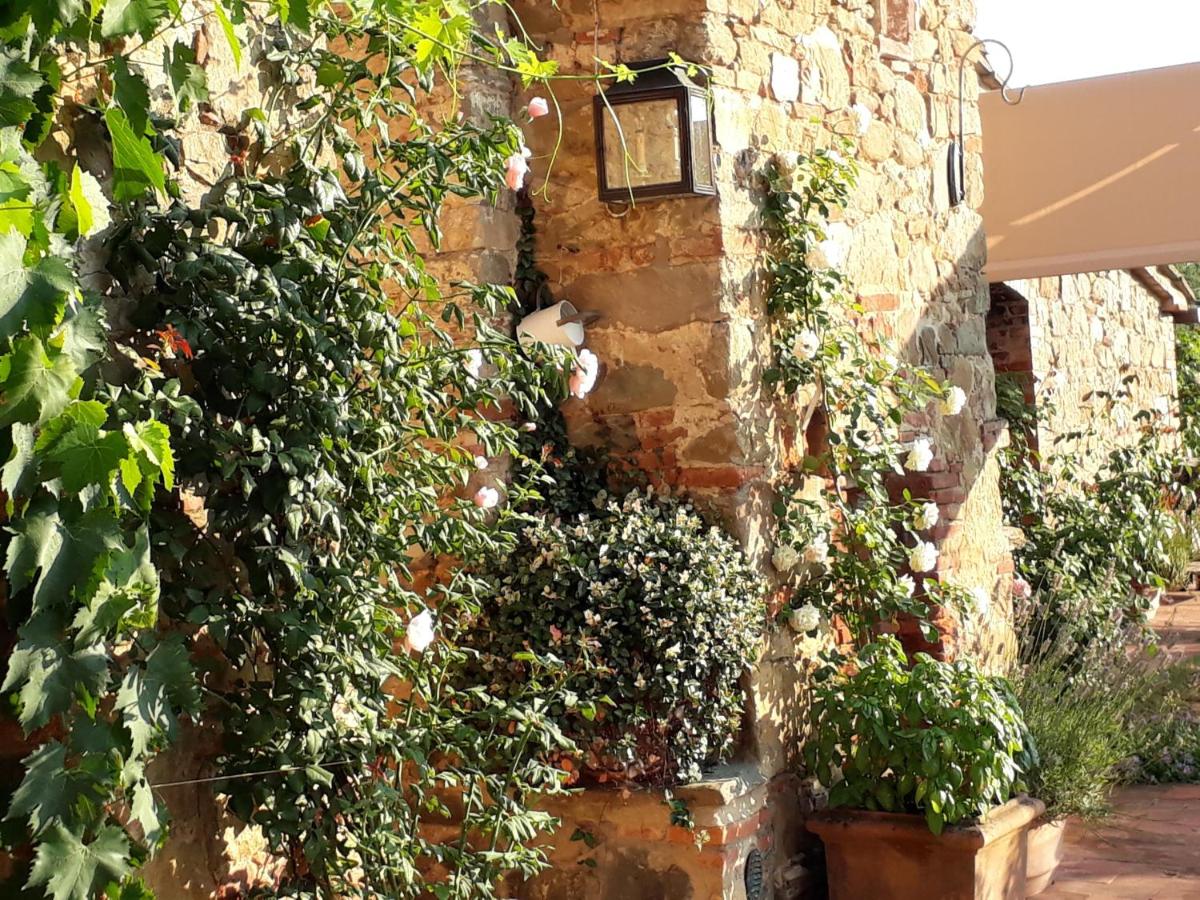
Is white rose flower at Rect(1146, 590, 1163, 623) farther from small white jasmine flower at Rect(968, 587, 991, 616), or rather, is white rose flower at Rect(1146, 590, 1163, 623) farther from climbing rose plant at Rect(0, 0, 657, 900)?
climbing rose plant at Rect(0, 0, 657, 900)

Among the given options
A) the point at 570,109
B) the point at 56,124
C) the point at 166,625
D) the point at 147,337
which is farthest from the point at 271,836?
the point at 570,109

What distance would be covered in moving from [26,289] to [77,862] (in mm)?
873

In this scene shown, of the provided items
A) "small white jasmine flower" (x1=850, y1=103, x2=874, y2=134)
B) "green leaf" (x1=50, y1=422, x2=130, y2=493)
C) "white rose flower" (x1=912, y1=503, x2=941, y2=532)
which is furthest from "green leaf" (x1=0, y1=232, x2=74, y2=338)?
"small white jasmine flower" (x1=850, y1=103, x2=874, y2=134)

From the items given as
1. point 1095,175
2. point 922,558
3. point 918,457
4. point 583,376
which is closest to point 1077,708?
point 922,558

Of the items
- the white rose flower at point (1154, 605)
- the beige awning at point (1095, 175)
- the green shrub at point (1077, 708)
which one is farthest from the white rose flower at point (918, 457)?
the beige awning at point (1095, 175)

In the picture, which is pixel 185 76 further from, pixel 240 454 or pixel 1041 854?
pixel 1041 854

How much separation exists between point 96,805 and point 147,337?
0.94m

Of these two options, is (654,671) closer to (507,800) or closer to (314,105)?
(507,800)

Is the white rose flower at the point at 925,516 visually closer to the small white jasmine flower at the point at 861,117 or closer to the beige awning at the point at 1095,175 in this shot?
the small white jasmine flower at the point at 861,117

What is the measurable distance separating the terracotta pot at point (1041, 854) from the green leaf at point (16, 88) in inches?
132

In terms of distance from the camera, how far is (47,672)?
85.6 inches

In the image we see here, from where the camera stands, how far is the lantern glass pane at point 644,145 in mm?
4004

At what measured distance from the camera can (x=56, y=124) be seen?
258 centimetres

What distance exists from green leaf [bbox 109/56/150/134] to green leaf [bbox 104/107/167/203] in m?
0.02
